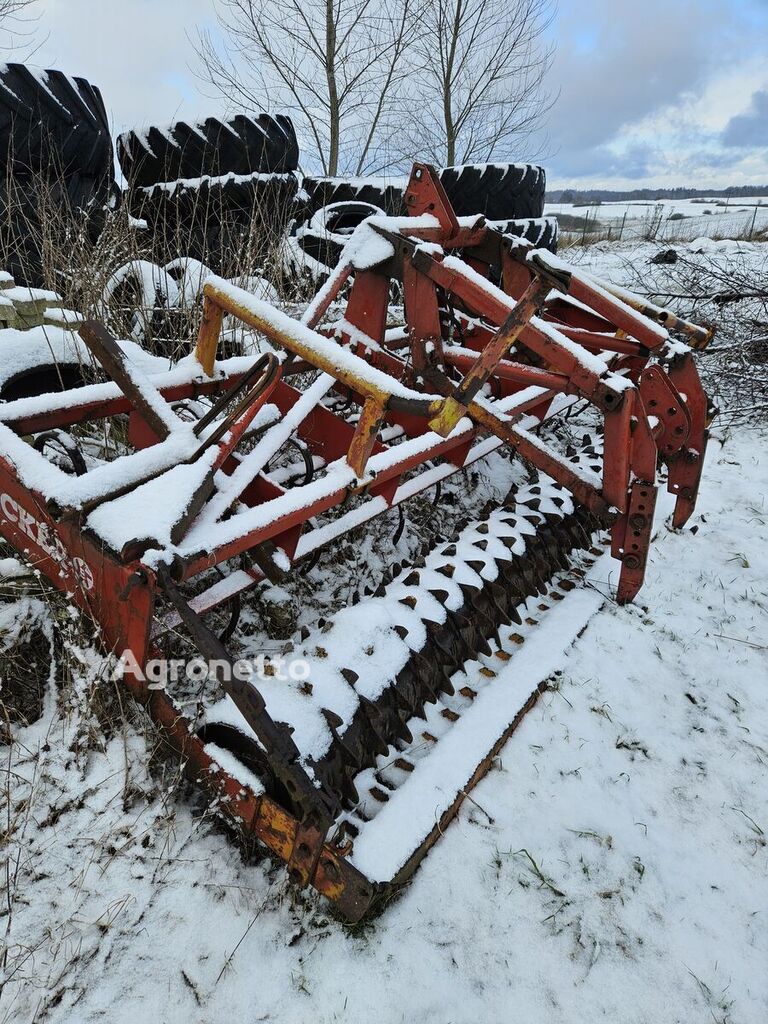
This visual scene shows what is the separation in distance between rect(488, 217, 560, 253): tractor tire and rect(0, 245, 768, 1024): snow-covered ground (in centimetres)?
510

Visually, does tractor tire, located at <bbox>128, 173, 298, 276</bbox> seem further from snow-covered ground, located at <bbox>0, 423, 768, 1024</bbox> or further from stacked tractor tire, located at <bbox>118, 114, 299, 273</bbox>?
snow-covered ground, located at <bbox>0, 423, 768, 1024</bbox>

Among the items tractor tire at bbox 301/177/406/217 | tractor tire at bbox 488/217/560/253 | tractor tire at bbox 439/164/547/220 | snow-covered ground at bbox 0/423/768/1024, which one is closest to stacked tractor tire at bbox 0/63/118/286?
tractor tire at bbox 301/177/406/217

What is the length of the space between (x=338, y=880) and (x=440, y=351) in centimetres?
214

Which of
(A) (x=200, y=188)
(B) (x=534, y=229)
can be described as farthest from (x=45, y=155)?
(B) (x=534, y=229)

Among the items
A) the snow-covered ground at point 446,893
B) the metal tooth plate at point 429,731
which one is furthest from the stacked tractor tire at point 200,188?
the snow-covered ground at point 446,893

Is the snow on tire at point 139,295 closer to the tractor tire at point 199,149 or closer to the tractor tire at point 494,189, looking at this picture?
the tractor tire at point 199,149

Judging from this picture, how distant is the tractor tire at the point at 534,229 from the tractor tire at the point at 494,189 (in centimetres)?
18

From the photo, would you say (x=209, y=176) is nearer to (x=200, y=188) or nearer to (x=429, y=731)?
(x=200, y=188)

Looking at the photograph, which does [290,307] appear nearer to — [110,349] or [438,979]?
[110,349]

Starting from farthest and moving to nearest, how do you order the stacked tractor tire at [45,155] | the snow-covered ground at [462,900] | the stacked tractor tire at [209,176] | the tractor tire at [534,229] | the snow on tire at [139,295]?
the tractor tire at [534,229]
the stacked tractor tire at [209,176]
the stacked tractor tire at [45,155]
the snow on tire at [139,295]
the snow-covered ground at [462,900]

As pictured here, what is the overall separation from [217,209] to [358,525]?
397 centimetres

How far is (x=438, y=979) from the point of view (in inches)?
59.0

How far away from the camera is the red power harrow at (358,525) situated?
1628 mm

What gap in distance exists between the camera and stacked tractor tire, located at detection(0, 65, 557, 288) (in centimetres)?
418
